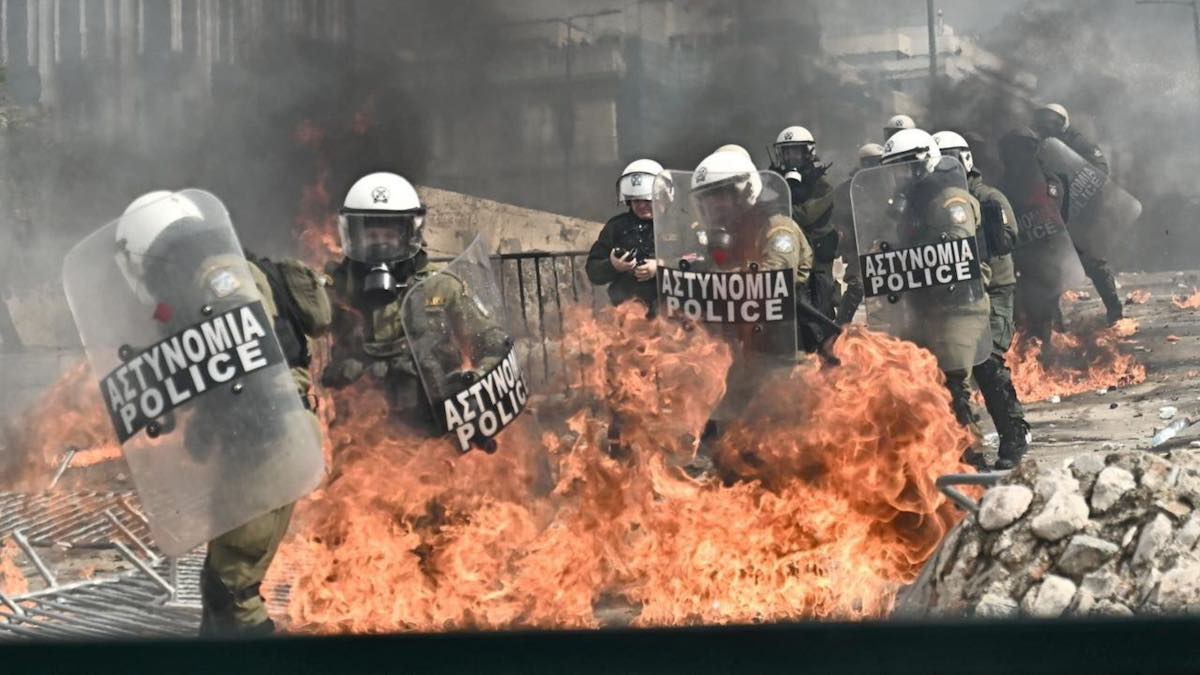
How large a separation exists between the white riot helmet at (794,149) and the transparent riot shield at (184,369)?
3939 millimetres

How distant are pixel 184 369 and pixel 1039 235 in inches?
233

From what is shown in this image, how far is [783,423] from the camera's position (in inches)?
208

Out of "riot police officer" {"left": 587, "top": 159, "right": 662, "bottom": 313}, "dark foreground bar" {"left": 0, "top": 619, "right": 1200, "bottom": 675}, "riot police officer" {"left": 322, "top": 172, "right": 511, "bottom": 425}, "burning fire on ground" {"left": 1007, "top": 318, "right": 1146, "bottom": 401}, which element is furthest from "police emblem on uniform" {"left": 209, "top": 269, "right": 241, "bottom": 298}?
"burning fire on ground" {"left": 1007, "top": 318, "right": 1146, "bottom": 401}

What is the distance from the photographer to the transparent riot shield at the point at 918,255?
20.0ft

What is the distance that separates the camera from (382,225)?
477 cm

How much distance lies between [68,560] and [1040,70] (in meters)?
6.38

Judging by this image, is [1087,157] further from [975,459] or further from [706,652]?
[706,652]

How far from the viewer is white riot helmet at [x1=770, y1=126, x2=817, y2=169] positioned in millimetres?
7539

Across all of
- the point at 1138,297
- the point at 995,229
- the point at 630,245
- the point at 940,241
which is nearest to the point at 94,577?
the point at 630,245

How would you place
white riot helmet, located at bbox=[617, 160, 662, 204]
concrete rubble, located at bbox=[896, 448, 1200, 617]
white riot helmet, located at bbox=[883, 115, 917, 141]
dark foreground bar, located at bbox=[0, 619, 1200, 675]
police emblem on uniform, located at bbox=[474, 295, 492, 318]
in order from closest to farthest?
1. dark foreground bar, located at bbox=[0, 619, 1200, 675]
2. concrete rubble, located at bbox=[896, 448, 1200, 617]
3. police emblem on uniform, located at bbox=[474, 295, 492, 318]
4. white riot helmet, located at bbox=[617, 160, 662, 204]
5. white riot helmet, located at bbox=[883, 115, 917, 141]

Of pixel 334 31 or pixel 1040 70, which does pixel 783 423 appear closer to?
pixel 334 31

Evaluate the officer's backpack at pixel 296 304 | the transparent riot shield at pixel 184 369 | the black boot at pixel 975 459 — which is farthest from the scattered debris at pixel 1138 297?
the transparent riot shield at pixel 184 369

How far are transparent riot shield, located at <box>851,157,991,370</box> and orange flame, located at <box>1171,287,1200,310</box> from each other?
5.34 metres

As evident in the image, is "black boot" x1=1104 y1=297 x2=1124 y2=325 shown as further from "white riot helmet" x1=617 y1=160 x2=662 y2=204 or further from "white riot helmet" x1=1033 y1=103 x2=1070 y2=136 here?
"white riot helmet" x1=617 y1=160 x2=662 y2=204
